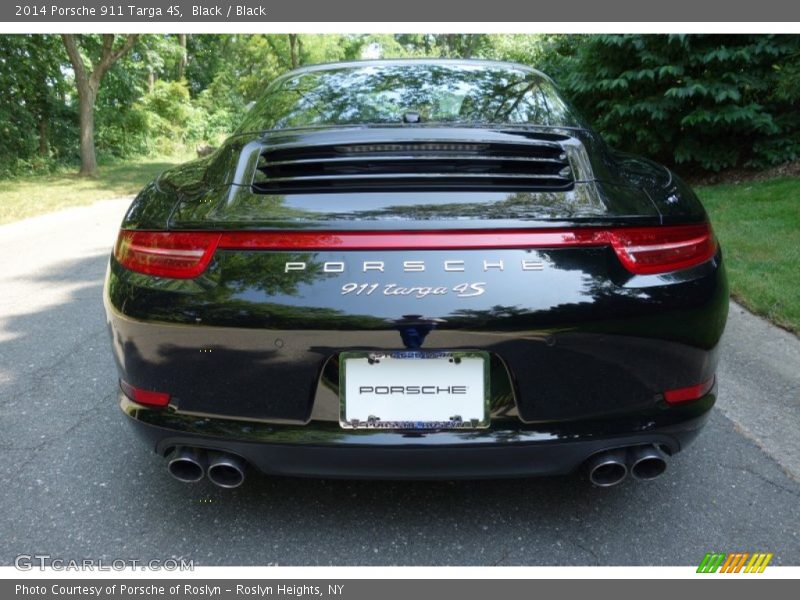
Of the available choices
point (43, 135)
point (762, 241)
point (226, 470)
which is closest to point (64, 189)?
point (43, 135)

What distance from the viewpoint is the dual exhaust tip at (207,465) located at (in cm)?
195

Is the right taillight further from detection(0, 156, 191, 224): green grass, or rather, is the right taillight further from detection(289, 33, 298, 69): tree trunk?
detection(289, 33, 298, 69): tree trunk

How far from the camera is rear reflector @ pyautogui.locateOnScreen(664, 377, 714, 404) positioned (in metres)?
1.92

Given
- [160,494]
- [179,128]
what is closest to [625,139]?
[160,494]

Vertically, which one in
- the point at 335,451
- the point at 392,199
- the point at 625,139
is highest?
the point at 392,199

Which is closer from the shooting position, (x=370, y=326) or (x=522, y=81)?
(x=370, y=326)

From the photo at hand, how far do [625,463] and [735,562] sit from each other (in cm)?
48

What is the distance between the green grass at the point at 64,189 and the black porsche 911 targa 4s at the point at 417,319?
8271mm

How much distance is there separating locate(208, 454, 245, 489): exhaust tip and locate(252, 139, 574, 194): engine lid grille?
80cm

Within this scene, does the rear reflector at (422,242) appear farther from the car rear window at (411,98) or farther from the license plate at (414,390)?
the car rear window at (411,98)

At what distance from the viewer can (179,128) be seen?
2492 cm

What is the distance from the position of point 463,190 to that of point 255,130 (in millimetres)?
993

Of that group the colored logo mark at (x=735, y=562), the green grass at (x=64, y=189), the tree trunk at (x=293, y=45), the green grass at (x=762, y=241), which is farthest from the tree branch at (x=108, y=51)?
the colored logo mark at (x=735, y=562)

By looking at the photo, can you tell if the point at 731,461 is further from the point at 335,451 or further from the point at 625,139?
the point at 625,139
